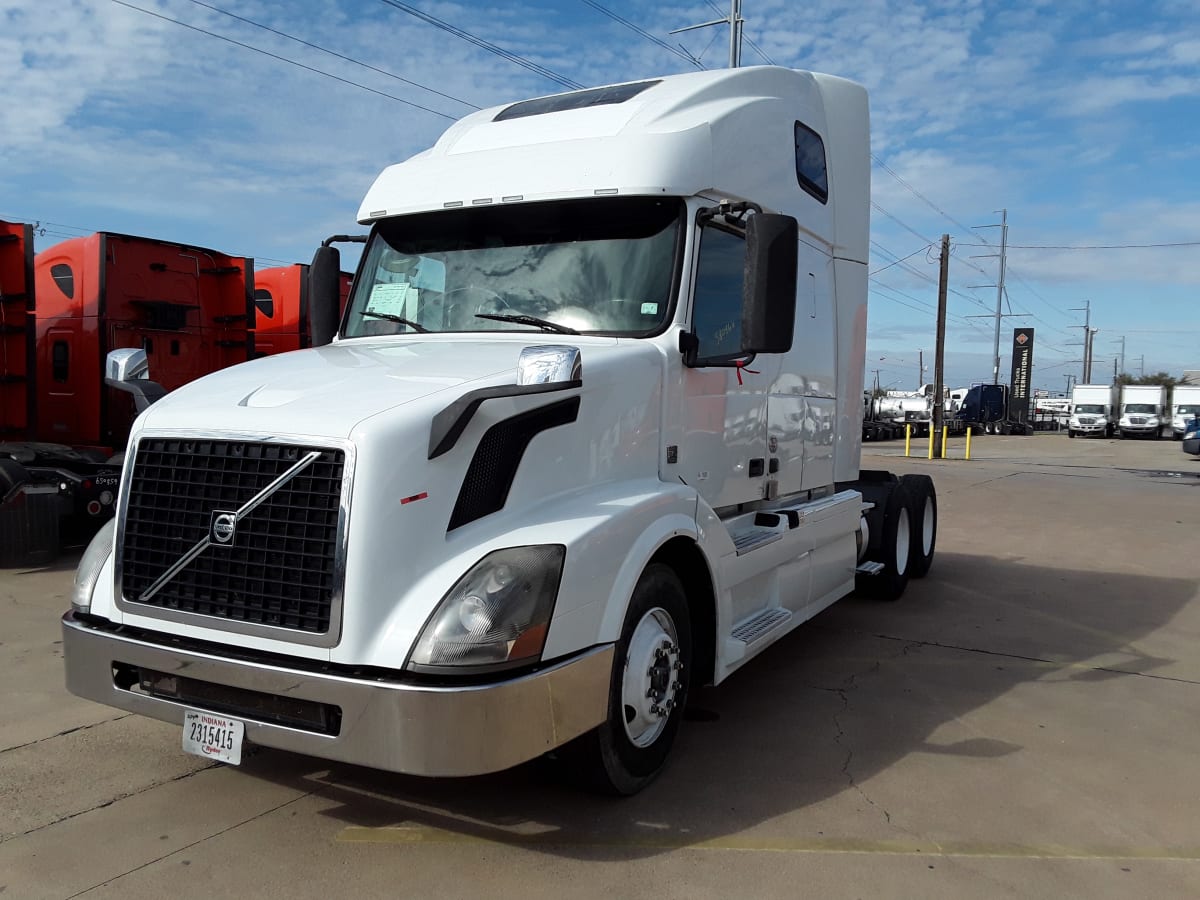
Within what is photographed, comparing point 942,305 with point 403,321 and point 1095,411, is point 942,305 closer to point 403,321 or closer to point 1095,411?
point 1095,411

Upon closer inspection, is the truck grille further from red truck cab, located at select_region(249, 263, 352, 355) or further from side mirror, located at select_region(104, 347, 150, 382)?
red truck cab, located at select_region(249, 263, 352, 355)

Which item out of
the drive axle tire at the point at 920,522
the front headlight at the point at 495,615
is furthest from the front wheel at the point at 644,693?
the drive axle tire at the point at 920,522

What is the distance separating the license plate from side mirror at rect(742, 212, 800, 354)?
2.57 meters

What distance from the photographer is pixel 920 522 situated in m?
8.71

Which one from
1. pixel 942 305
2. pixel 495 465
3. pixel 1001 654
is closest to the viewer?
pixel 495 465

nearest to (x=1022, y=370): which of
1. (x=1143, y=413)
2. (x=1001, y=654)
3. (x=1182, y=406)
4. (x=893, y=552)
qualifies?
(x=1143, y=413)

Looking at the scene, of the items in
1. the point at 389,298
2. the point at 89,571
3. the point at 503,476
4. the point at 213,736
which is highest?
the point at 389,298

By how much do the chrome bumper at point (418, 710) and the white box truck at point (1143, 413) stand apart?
2276 inches

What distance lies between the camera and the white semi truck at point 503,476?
3207 millimetres

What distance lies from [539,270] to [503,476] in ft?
4.32

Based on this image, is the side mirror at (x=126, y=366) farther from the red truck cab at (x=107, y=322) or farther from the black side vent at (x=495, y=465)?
the red truck cab at (x=107, y=322)

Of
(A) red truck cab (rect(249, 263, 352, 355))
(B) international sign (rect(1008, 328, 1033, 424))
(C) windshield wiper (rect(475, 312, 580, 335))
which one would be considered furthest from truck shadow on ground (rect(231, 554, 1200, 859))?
(B) international sign (rect(1008, 328, 1033, 424))

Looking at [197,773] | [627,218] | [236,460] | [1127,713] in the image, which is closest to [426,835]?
[197,773]

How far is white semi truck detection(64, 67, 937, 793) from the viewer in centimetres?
321
